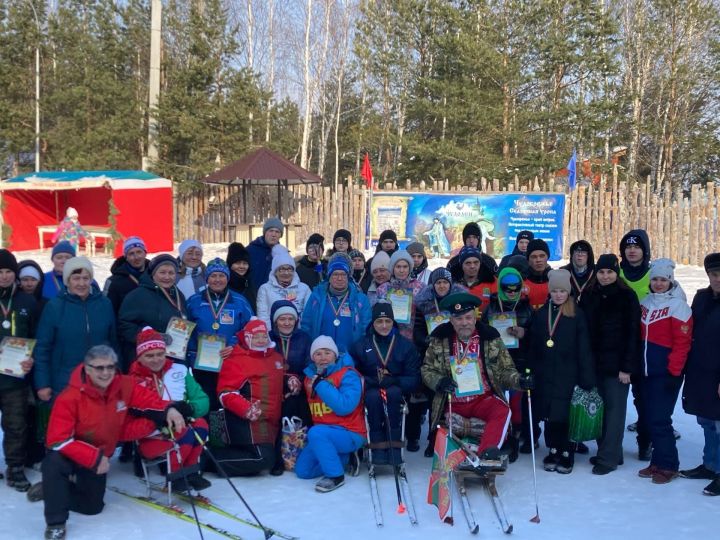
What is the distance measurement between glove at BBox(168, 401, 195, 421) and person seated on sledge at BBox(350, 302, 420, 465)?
1284mm

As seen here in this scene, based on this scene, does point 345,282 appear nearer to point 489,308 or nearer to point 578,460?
point 489,308

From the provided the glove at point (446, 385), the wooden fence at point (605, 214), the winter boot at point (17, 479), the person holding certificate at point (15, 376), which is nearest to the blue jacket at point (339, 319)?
the glove at point (446, 385)

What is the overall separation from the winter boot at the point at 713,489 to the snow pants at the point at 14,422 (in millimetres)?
4608

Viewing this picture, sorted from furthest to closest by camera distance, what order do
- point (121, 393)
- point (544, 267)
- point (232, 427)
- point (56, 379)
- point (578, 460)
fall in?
point (544, 267) < point (578, 460) < point (232, 427) < point (56, 379) < point (121, 393)

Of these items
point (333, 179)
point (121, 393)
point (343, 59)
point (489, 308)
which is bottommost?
point (121, 393)

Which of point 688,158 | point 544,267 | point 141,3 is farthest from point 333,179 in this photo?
point 544,267

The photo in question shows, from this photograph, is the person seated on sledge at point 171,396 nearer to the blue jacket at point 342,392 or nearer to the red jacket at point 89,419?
the red jacket at point 89,419

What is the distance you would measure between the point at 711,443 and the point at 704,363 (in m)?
0.63

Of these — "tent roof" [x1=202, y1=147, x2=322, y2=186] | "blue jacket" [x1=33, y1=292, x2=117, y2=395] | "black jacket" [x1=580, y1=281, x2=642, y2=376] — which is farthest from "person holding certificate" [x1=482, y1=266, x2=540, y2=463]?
"tent roof" [x1=202, y1=147, x2=322, y2=186]

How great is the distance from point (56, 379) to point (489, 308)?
321 centimetres

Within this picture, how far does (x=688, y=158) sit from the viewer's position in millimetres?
27219

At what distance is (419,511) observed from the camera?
470cm

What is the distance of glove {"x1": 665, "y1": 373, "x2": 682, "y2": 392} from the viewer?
17.0ft

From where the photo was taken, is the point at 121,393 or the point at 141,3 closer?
the point at 121,393
